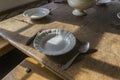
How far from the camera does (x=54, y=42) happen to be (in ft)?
2.88

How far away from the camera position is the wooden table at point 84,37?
69cm

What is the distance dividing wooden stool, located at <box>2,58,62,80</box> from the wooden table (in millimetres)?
214

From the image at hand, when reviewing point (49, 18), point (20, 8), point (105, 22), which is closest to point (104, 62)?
point (105, 22)

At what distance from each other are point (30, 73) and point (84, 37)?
41 cm

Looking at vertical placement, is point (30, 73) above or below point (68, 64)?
below

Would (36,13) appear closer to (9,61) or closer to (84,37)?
(84,37)

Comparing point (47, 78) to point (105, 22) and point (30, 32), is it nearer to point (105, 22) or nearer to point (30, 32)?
point (30, 32)

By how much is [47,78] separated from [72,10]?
0.58 metres

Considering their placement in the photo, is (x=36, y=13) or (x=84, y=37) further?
(x=36, y=13)

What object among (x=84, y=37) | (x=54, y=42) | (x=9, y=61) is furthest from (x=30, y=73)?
(x=9, y=61)

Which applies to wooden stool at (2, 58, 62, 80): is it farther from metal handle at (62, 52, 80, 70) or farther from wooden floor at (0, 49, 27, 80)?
wooden floor at (0, 49, 27, 80)

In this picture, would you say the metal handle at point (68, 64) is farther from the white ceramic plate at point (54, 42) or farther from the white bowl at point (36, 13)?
the white bowl at point (36, 13)

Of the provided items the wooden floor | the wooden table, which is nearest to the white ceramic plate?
the wooden table

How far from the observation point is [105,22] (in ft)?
3.51
